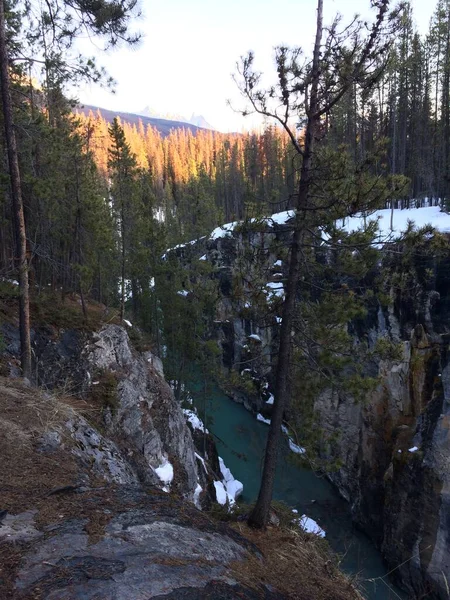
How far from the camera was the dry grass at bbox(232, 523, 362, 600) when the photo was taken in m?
4.09

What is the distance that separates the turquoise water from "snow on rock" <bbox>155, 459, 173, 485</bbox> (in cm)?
406

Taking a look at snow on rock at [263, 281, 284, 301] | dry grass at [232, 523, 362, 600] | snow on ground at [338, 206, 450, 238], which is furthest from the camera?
snow on ground at [338, 206, 450, 238]

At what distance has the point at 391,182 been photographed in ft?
19.1

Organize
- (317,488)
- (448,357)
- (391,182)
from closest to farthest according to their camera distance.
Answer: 1. (391,182)
2. (448,357)
3. (317,488)

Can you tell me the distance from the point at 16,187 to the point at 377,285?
759cm

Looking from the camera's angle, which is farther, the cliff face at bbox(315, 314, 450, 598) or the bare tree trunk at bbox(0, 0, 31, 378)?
the cliff face at bbox(315, 314, 450, 598)

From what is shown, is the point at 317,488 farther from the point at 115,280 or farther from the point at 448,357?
the point at 115,280

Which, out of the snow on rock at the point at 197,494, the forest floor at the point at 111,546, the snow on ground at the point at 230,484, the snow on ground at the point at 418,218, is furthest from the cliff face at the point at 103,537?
A: the snow on ground at the point at 418,218

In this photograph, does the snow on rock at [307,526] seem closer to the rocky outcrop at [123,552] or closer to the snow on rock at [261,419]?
the rocky outcrop at [123,552]

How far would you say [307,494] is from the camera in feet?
68.3

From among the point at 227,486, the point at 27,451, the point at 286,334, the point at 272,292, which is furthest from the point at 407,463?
the point at 27,451

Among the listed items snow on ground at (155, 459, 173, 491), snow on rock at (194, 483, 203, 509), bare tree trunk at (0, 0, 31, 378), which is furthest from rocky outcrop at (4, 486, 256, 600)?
snow on rock at (194, 483, 203, 509)

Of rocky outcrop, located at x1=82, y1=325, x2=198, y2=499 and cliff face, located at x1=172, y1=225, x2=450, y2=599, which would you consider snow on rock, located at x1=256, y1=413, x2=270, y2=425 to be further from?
rocky outcrop, located at x1=82, y1=325, x2=198, y2=499

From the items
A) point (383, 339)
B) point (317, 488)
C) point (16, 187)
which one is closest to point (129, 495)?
point (383, 339)
